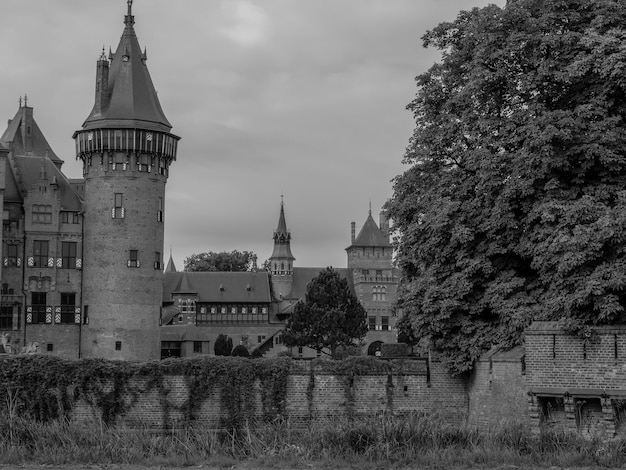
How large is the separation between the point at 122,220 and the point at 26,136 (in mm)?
12788

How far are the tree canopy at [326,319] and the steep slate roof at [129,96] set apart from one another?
21.0 metres

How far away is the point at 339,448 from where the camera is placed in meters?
16.2

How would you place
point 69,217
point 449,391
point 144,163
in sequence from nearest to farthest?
point 449,391
point 144,163
point 69,217

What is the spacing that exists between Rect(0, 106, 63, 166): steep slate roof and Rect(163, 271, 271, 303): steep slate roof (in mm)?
24857

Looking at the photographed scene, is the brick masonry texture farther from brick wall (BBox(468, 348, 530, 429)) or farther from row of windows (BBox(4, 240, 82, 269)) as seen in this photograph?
row of windows (BBox(4, 240, 82, 269))

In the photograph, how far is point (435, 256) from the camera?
23047mm

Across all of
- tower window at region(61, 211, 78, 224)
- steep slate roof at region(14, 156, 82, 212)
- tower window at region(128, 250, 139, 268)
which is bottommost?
tower window at region(128, 250, 139, 268)

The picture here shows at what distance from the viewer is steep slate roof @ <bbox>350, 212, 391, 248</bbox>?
8900 centimetres

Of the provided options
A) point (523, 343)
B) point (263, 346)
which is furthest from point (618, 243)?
point (263, 346)

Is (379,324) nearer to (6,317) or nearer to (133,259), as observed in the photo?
(133,259)

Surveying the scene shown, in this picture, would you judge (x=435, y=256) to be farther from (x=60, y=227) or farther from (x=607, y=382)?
(x=60, y=227)

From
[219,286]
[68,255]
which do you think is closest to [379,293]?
[219,286]

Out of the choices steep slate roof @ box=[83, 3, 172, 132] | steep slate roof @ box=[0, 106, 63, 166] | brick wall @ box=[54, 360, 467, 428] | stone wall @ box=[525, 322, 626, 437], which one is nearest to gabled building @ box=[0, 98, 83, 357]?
steep slate roof @ box=[83, 3, 172, 132]

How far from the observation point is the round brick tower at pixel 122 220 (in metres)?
50.0
